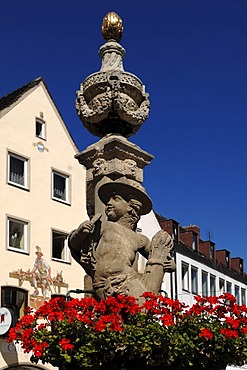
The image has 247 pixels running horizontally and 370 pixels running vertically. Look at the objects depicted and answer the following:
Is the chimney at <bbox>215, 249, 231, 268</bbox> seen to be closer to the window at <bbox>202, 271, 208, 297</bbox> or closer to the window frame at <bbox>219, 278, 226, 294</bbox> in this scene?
the window frame at <bbox>219, 278, 226, 294</bbox>

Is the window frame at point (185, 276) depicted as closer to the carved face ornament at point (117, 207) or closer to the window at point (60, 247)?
the window at point (60, 247)

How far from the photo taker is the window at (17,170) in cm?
2558

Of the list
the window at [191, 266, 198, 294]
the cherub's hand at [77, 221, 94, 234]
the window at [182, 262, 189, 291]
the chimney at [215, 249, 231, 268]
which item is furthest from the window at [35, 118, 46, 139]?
the chimney at [215, 249, 231, 268]

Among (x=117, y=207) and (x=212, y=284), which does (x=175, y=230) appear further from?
(x=117, y=207)

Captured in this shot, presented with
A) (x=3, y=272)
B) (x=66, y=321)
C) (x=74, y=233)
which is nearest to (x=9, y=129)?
(x=3, y=272)

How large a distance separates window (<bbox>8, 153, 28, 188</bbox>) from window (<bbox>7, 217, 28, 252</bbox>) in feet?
4.74

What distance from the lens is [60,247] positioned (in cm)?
2734

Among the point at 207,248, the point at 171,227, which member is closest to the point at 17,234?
the point at 171,227

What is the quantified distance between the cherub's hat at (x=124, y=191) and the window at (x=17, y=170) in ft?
58.0

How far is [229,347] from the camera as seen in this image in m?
6.30

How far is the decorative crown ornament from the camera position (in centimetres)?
840

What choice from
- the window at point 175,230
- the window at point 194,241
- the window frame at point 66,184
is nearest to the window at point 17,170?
the window frame at point 66,184

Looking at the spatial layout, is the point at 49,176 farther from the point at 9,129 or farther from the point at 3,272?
the point at 3,272

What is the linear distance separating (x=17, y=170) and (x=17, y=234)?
248cm
